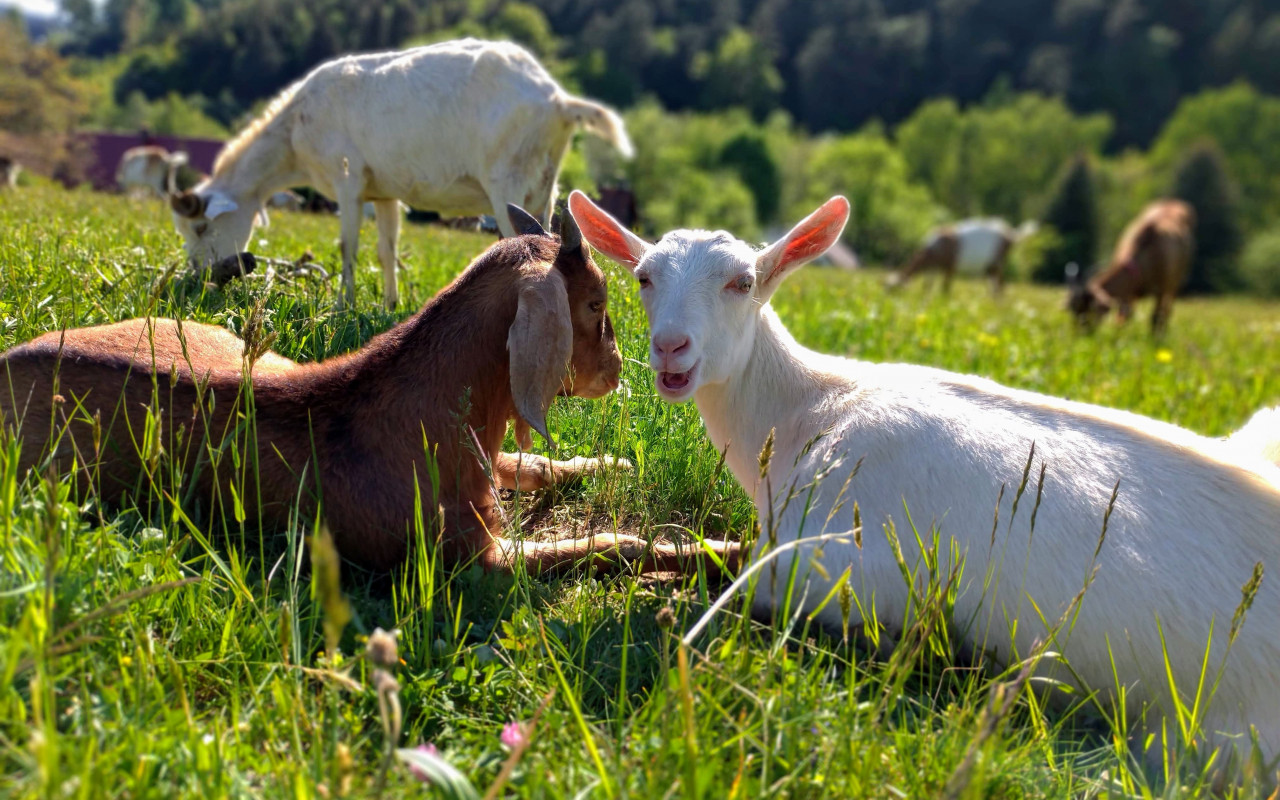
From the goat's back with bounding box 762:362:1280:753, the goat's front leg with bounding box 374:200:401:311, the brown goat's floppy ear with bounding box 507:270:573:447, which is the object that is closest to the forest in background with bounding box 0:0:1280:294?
the goat's front leg with bounding box 374:200:401:311

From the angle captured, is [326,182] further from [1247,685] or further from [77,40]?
[77,40]

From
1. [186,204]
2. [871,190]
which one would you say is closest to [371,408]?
[186,204]

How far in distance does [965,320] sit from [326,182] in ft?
25.7

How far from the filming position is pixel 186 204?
6.27 meters

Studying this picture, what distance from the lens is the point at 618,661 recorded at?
2.37 meters

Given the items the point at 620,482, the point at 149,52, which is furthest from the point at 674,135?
the point at 620,482

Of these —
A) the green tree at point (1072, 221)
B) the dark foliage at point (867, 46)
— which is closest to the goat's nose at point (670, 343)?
the green tree at point (1072, 221)

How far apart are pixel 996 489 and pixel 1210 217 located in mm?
62585

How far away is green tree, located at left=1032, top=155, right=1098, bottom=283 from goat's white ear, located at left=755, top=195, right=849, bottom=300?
57992 millimetres

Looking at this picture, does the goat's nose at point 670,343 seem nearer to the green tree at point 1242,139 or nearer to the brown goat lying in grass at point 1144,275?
the brown goat lying in grass at point 1144,275

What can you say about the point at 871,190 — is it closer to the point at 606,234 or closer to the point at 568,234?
the point at 606,234

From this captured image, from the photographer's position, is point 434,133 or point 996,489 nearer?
point 996,489

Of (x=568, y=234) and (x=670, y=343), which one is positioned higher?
(x=568, y=234)

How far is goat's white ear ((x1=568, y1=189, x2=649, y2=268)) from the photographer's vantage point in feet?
11.2
